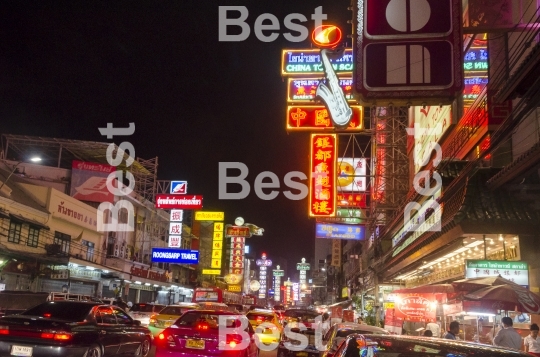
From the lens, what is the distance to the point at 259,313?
20516 millimetres

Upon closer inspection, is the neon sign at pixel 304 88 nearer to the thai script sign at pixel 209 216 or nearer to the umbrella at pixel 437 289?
the umbrella at pixel 437 289

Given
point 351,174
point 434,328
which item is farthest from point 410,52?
point 351,174

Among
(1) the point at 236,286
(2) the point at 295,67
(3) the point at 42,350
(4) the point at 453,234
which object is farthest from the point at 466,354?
(1) the point at 236,286

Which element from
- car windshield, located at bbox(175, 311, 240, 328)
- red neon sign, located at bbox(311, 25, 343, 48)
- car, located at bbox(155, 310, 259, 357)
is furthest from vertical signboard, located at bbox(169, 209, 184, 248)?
car, located at bbox(155, 310, 259, 357)

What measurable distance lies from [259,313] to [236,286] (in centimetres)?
6062

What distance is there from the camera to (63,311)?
1091cm

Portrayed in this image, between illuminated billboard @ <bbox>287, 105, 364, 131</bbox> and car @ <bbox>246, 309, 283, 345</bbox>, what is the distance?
8.21 meters

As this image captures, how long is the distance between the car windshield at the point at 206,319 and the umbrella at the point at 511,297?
16.9 feet

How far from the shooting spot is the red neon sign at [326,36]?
1883 cm

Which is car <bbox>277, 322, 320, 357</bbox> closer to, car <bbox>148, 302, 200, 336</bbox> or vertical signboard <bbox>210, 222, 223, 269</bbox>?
car <bbox>148, 302, 200, 336</bbox>

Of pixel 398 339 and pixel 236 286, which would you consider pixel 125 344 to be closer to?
pixel 398 339

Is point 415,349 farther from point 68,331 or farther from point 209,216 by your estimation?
point 209,216

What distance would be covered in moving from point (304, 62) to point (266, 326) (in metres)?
12.4

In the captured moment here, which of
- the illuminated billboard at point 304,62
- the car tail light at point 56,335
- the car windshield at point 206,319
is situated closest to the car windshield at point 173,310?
the car windshield at point 206,319
